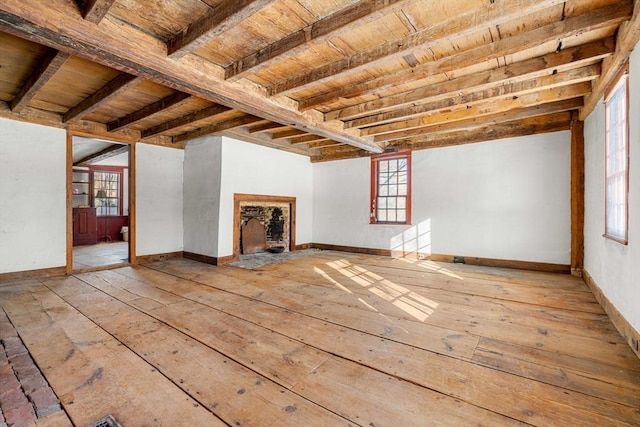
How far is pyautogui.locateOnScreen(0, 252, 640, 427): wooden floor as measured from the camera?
1509 millimetres

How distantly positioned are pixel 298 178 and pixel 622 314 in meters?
5.79

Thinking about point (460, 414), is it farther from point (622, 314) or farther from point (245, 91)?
point (245, 91)

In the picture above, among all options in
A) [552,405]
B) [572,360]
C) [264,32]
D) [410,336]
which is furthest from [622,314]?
[264,32]

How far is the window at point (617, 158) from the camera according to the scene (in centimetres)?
239

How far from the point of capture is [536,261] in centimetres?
468

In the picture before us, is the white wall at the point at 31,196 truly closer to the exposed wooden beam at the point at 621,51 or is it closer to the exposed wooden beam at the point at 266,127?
the exposed wooden beam at the point at 266,127

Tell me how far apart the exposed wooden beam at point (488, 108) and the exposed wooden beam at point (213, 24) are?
3.28 metres

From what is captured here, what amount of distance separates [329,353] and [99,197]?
1011cm

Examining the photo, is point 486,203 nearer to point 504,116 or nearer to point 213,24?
point 504,116

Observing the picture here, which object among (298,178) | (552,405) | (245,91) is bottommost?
(552,405)

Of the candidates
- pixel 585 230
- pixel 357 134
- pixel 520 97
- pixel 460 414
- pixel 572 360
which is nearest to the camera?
pixel 460 414

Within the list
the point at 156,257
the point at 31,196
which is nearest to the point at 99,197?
the point at 156,257

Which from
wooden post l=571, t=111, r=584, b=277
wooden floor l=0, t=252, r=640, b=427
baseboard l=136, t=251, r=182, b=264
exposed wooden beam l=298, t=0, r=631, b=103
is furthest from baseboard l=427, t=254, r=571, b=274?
baseboard l=136, t=251, r=182, b=264

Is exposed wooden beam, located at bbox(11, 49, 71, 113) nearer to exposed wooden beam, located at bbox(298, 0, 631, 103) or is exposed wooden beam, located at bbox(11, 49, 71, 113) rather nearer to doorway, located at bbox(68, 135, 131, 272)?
exposed wooden beam, located at bbox(298, 0, 631, 103)
